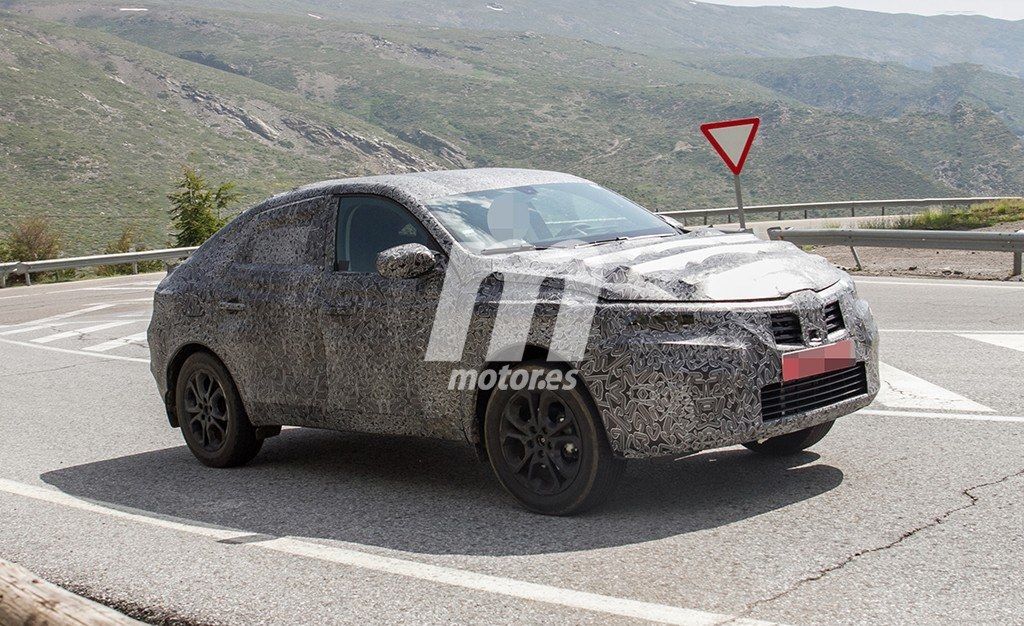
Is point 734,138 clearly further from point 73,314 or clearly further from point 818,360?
point 73,314

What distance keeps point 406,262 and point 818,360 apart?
1954 millimetres

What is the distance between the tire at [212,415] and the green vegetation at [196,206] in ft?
149

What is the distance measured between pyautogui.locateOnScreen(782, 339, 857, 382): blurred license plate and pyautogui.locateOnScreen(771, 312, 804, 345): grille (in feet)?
0.19

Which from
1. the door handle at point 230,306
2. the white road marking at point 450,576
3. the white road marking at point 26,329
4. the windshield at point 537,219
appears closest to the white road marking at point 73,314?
the white road marking at point 26,329

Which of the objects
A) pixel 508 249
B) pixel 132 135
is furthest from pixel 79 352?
pixel 132 135

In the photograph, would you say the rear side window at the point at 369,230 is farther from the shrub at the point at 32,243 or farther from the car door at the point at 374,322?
the shrub at the point at 32,243

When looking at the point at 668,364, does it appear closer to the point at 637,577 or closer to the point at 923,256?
the point at 637,577

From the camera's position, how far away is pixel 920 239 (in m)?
18.7

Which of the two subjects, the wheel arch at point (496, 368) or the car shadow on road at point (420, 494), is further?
the car shadow on road at point (420, 494)

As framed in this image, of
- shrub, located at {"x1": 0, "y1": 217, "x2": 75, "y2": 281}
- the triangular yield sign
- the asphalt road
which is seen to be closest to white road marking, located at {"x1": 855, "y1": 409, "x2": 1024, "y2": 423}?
the asphalt road

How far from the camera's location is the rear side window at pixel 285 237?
704cm

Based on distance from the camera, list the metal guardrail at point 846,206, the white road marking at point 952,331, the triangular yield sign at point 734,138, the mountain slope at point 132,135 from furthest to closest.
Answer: the mountain slope at point 132,135
the metal guardrail at point 846,206
the triangular yield sign at point 734,138
the white road marking at point 952,331

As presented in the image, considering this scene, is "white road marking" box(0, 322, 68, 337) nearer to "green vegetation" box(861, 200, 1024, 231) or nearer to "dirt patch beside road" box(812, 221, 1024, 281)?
"dirt patch beside road" box(812, 221, 1024, 281)

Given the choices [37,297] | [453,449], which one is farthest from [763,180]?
[453,449]
